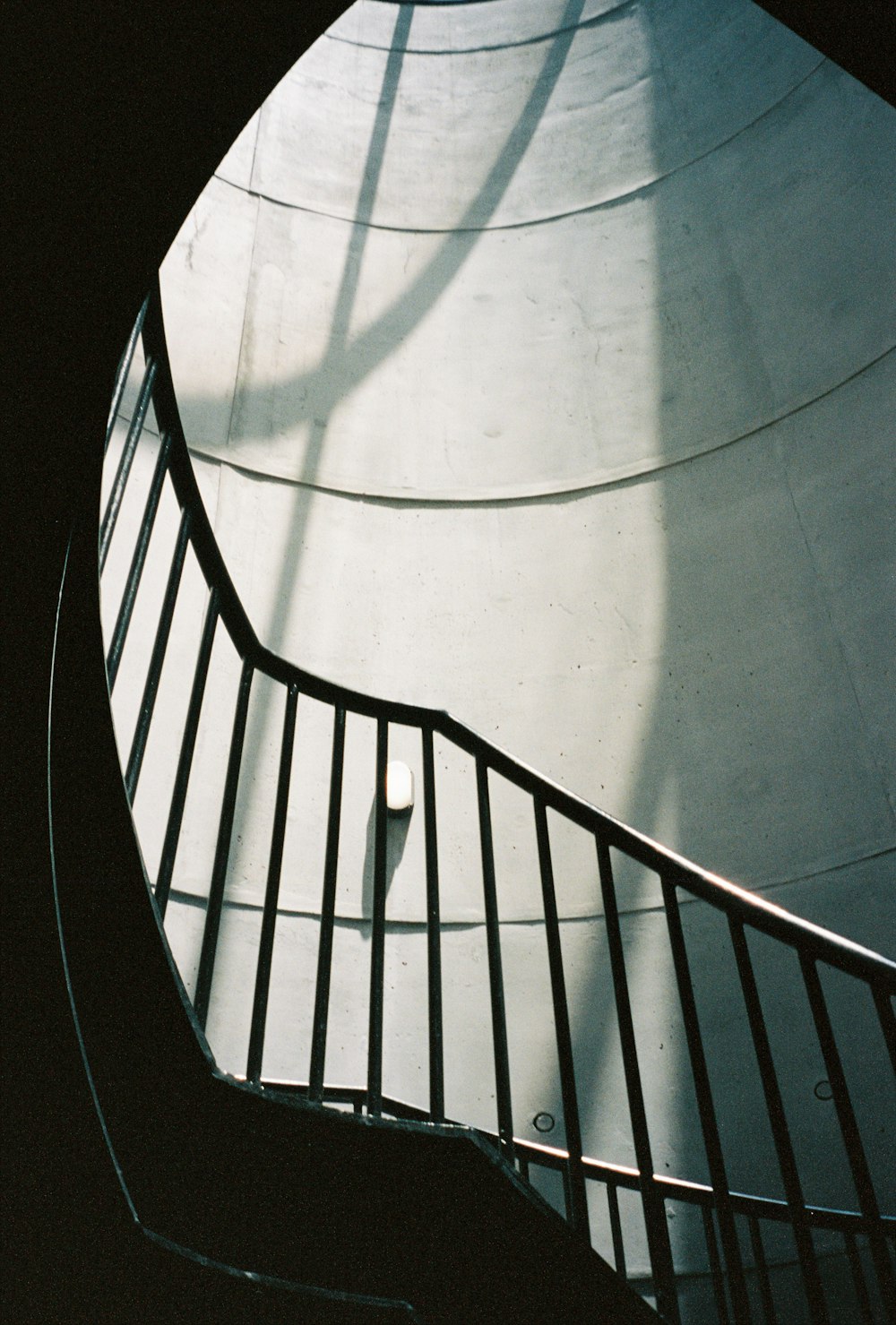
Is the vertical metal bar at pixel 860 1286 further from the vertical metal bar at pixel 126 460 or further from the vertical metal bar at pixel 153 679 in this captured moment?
the vertical metal bar at pixel 126 460

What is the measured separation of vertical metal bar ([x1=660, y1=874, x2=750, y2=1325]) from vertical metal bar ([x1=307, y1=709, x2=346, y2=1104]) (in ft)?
2.16

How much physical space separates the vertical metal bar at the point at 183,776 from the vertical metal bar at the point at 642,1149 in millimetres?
853

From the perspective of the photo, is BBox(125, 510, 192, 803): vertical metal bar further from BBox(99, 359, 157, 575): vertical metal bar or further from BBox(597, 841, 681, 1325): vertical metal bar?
BBox(597, 841, 681, 1325): vertical metal bar

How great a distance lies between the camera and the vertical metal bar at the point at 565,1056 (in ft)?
5.87

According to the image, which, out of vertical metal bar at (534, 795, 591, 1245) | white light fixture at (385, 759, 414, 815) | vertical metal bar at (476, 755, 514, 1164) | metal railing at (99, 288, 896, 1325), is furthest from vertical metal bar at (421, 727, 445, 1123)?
white light fixture at (385, 759, 414, 815)

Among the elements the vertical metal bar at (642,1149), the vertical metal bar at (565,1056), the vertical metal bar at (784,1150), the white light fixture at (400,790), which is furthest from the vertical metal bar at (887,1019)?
the white light fixture at (400,790)

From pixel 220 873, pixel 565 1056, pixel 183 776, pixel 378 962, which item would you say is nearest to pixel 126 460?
pixel 183 776

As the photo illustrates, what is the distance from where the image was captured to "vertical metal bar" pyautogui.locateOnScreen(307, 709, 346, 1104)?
6.24 ft

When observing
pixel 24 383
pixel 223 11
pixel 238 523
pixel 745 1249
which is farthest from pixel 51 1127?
pixel 238 523

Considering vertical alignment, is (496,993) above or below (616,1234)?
above

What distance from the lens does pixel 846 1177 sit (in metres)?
3.72

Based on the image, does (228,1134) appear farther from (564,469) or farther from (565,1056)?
(564,469)

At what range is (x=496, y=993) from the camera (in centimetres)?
207

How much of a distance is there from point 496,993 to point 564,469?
3.89 m
